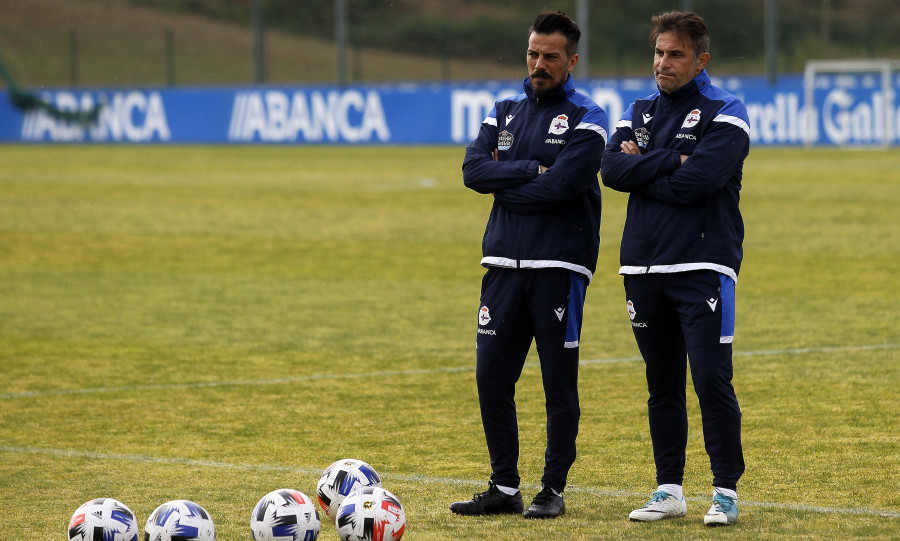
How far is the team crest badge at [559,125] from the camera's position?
19.4ft

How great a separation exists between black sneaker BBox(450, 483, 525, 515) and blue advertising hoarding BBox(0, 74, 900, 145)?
2841 cm

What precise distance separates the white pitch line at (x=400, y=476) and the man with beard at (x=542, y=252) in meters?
0.45

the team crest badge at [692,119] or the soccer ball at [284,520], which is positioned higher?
the team crest badge at [692,119]

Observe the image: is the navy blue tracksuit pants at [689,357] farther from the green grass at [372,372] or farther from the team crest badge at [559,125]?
the team crest badge at [559,125]

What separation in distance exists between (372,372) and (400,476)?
3006 mm

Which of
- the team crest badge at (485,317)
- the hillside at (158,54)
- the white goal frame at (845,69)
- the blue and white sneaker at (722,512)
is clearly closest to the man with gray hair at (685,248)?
the blue and white sneaker at (722,512)

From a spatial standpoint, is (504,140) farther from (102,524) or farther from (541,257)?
(102,524)

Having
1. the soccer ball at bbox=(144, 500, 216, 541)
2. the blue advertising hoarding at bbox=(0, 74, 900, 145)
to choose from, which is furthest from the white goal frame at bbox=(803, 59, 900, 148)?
the soccer ball at bbox=(144, 500, 216, 541)

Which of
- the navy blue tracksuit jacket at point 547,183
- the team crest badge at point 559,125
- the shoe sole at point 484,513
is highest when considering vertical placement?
the team crest badge at point 559,125

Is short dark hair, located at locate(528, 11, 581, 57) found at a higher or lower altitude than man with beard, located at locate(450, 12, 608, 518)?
A: higher

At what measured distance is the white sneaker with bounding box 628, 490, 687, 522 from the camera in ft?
18.6

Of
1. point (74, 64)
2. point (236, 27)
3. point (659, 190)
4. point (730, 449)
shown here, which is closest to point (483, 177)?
point (659, 190)

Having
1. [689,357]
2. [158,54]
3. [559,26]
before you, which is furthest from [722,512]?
[158,54]

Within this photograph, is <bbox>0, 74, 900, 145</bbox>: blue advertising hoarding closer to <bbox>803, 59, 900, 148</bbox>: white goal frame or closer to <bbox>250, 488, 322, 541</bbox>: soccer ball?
<bbox>803, 59, 900, 148</bbox>: white goal frame
